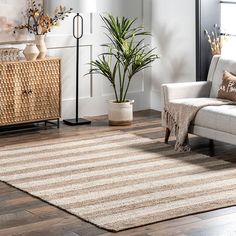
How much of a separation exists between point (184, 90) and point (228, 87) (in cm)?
43

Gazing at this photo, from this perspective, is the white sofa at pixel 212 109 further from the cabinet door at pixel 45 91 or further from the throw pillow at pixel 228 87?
the cabinet door at pixel 45 91

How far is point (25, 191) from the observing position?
Answer: 5367 mm

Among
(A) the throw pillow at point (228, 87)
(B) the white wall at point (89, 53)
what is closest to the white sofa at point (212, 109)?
(A) the throw pillow at point (228, 87)

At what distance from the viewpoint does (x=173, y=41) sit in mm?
8117

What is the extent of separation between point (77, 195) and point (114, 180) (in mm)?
446

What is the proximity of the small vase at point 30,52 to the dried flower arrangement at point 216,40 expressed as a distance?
1.71m

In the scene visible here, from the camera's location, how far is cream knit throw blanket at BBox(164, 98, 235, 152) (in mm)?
6477

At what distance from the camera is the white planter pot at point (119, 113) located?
7602 mm

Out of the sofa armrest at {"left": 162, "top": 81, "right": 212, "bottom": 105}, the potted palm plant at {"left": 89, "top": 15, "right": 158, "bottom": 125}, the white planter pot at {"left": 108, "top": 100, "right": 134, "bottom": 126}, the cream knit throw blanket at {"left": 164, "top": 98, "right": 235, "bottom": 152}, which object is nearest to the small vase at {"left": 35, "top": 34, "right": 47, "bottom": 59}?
the potted palm plant at {"left": 89, "top": 15, "right": 158, "bottom": 125}

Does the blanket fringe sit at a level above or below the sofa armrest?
below

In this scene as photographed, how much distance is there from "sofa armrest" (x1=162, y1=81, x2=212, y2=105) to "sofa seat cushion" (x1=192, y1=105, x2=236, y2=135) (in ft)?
1.21

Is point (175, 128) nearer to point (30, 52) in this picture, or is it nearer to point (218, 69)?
point (218, 69)

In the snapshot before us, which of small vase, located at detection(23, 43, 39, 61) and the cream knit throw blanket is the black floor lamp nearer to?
small vase, located at detection(23, 43, 39, 61)

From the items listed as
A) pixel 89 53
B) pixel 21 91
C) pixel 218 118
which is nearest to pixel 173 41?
pixel 89 53
